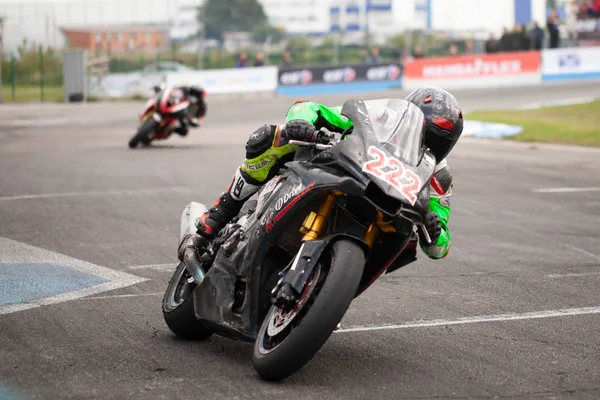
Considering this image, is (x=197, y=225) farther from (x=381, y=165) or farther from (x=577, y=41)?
(x=577, y=41)

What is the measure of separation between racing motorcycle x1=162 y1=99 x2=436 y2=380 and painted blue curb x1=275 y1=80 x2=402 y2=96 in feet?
109

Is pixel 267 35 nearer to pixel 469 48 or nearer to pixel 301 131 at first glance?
pixel 469 48

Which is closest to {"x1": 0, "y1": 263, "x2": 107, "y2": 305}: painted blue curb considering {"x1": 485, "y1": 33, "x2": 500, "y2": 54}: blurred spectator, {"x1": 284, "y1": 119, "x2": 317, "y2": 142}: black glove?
{"x1": 284, "y1": 119, "x2": 317, "y2": 142}: black glove

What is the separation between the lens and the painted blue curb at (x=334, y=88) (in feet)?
127

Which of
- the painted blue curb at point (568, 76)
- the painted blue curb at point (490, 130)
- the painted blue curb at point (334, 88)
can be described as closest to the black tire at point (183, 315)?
the painted blue curb at point (490, 130)

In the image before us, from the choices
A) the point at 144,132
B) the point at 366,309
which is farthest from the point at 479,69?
the point at 366,309

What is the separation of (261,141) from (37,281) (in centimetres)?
271

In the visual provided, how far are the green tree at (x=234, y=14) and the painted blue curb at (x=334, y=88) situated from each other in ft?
62.9

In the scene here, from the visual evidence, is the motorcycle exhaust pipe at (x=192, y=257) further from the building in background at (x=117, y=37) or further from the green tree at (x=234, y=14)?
the green tree at (x=234, y=14)

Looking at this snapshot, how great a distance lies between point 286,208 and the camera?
17.3 ft

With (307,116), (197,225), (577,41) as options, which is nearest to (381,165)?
(307,116)

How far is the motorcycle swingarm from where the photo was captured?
16.5 feet

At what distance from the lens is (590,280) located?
26.6 ft

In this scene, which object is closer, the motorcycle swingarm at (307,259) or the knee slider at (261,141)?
the motorcycle swingarm at (307,259)
